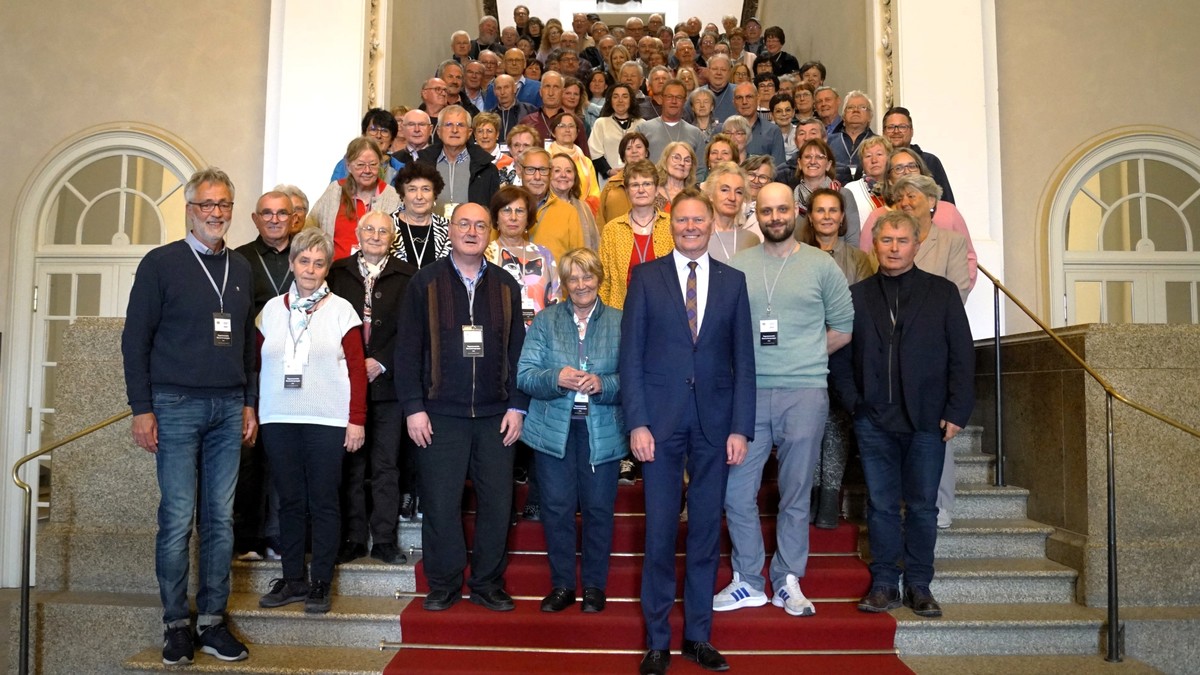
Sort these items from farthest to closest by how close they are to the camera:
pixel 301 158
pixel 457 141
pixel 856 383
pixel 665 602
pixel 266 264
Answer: pixel 301 158, pixel 457 141, pixel 266 264, pixel 856 383, pixel 665 602

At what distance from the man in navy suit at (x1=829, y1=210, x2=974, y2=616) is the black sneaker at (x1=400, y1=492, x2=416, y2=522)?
2284 mm

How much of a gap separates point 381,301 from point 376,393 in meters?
0.45

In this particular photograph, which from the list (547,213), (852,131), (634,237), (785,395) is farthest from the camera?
(852,131)

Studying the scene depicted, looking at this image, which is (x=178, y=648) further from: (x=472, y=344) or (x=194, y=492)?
(x=472, y=344)

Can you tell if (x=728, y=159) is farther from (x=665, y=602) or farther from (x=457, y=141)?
(x=665, y=602)

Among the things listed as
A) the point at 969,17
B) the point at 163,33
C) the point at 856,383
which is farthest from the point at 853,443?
the point at 163,33

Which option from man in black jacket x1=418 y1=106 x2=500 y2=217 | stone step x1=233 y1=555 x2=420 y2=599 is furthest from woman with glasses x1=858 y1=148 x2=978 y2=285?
stone step x1=233 y1=555 x2=420 y2=599

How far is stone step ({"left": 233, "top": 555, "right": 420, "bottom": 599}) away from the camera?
4.68 meters

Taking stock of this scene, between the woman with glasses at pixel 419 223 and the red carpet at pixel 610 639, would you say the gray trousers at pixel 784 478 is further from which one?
the woman with glasses at pixel 419 223

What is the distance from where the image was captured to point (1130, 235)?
8.46 m

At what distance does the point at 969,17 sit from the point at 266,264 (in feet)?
20.8

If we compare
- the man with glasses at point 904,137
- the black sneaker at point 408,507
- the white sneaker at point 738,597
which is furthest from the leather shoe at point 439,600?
the man with glasses at point 904,137

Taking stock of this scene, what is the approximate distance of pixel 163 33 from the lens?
27.4 ft

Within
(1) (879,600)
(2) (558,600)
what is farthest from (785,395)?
(2) (558,600)
